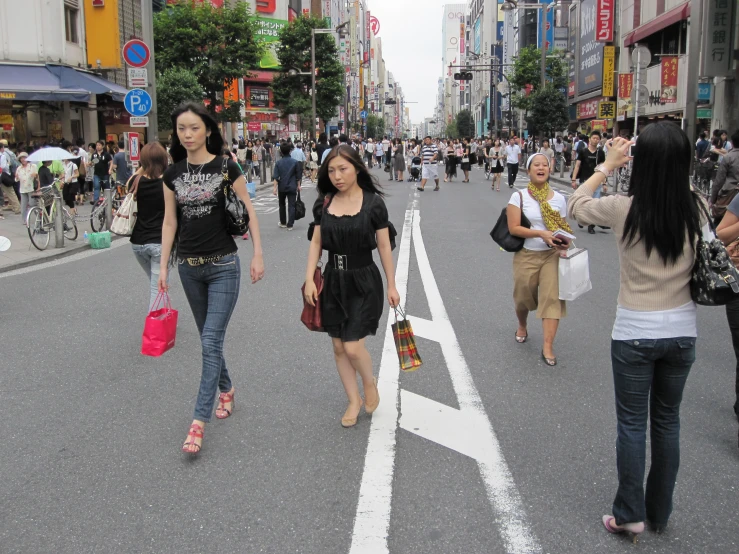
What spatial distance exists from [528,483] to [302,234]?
11.7 metres

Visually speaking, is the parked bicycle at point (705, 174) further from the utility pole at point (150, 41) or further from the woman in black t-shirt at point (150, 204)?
the woman in black t-shirt at point (150, 204)

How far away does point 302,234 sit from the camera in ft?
50.0

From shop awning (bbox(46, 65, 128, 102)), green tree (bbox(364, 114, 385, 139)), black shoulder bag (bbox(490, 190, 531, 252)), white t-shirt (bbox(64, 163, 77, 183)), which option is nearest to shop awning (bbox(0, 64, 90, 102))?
shop awning (bbox(46, 65, 128, 102))

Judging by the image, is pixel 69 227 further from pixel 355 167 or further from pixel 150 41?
pixel 355 167

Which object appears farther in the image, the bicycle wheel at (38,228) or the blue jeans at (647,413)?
the bicycle wheel at (38,228)

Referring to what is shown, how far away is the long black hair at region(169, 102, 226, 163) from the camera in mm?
4386

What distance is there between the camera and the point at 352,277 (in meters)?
4.49

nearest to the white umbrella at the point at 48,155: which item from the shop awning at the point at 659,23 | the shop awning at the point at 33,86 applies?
the shop awning at the point at 33,86

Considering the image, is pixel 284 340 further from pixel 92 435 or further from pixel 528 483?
pixel 528 483

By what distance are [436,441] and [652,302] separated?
176cm

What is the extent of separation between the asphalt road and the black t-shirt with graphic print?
1157 mm

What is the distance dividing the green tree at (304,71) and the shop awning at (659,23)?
2603 centimetres

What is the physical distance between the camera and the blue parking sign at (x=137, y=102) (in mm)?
16203

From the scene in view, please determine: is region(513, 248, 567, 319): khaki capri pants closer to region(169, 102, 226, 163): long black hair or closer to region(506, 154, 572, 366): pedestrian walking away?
region(506, 154, 572, 366): pedestrian walking away
